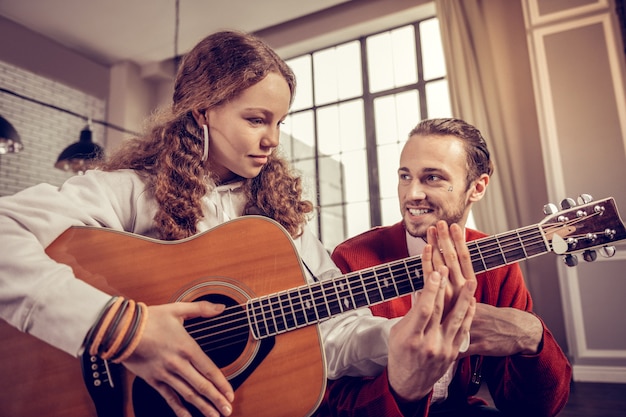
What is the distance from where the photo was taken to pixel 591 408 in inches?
85.7

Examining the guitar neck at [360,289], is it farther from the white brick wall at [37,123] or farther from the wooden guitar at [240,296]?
the white brick wall at [37,123]

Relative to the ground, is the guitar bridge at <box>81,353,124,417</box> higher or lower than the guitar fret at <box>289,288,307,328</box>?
lower

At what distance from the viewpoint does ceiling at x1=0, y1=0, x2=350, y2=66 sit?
5.02 metres

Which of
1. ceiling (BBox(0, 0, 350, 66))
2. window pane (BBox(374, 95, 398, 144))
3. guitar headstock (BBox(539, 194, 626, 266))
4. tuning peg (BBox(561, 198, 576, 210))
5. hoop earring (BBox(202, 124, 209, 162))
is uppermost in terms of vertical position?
ceiling (BBox(0, 0, 350, 66))

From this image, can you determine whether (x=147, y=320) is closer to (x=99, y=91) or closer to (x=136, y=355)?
(x=136, y=355)

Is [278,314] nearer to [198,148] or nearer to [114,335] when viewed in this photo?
[114,335]

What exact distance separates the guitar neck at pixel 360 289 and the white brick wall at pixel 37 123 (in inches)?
233

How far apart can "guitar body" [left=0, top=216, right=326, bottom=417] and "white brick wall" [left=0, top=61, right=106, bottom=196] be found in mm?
5632

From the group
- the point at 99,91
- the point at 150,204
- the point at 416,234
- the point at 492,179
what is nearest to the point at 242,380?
the point at 150,204

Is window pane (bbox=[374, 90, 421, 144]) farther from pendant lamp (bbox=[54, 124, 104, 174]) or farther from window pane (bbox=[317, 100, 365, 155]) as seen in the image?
pendant lamp (bbox=[54, 124, 104, 174])

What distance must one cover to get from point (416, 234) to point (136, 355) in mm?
891

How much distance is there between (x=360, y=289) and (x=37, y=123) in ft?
21.2

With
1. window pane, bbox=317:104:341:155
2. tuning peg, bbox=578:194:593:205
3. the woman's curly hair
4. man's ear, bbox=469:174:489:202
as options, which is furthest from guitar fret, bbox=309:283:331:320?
window pane, bbox=317:104:341:155

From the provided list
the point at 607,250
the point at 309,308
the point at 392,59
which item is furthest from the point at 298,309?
the point at 392,59
